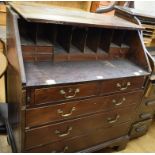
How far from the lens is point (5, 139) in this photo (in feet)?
5.37

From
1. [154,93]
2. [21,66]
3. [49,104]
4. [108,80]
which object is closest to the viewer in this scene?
[21,66]

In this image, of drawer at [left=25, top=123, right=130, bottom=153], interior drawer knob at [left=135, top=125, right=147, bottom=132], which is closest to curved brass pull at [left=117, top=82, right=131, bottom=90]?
drawer at [left=25, top=123, right=130, bottom=153]

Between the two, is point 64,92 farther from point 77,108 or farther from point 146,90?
point 146,90

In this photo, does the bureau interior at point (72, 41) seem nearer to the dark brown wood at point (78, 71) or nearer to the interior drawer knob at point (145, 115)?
the dark brown wood at point (78, 71)

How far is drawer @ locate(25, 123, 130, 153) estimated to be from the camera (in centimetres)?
128

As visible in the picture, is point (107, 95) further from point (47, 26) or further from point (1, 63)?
point (1, 63)

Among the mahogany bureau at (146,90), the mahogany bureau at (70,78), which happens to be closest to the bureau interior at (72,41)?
the mahogany bureau at (70,78)

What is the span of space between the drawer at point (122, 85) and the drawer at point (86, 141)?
1.17ft

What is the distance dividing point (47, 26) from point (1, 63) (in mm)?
388

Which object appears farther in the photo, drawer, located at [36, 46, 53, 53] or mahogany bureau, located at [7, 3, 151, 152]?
drawer, located at [36, 46, 53, 53]

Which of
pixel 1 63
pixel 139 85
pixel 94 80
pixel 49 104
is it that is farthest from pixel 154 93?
pixel 1 63

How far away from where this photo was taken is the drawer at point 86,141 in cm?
128

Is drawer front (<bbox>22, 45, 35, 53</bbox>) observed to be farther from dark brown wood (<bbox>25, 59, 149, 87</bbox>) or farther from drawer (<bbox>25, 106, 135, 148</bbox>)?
drawer (<bbox>25, 106, 135, 148</bbox>)

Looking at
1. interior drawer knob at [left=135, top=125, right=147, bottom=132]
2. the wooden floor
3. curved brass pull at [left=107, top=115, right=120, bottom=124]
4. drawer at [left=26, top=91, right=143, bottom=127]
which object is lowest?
the wooden floor
